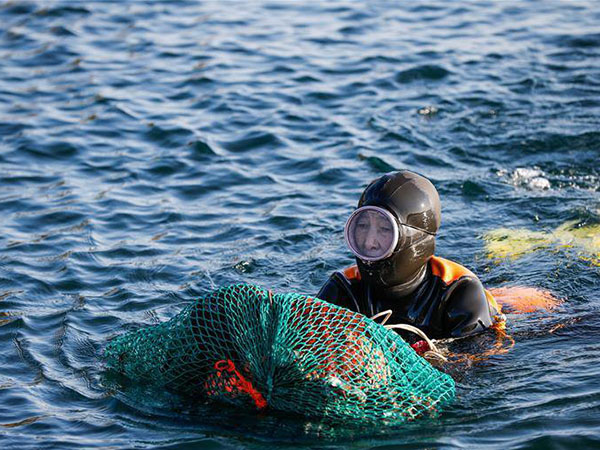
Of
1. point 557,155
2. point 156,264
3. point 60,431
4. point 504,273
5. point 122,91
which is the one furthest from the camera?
point 122,91

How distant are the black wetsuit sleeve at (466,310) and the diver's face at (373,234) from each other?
0.59 metres

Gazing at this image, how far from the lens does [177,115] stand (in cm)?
1178

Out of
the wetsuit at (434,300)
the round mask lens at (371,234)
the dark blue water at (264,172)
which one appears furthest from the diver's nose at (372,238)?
the dark blue water at (264,172)

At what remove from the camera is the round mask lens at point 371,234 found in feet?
17.9

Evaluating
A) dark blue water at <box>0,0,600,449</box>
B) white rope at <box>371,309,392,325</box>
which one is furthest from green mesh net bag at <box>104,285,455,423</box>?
white rope at <box>371,309,392,325</box>

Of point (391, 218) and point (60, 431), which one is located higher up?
point (391, 218)

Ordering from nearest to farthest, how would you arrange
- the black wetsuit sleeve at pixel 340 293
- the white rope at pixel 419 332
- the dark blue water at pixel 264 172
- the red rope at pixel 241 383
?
the red rope at pixel 241 383, the dark blue water at pixel 264 172, the white rope at pixel 419 332, the black wetsuit sleeve at pixel 340 293

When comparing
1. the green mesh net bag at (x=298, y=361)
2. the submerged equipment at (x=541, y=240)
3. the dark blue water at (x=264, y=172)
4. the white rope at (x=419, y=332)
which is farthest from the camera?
the submerged equipment at (x=541, y=240)

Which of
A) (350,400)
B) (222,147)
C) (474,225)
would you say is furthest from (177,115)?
(350,400)

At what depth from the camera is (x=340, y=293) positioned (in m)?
5.93

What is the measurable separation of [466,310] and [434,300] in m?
0.23

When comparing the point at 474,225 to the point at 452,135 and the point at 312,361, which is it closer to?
the point at 452,135

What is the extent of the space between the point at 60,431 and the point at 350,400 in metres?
1.74

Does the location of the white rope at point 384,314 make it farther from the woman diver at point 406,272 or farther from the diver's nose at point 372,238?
the diver's nose at point 372,238
